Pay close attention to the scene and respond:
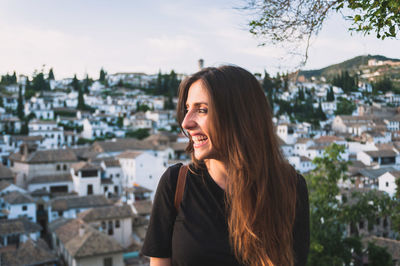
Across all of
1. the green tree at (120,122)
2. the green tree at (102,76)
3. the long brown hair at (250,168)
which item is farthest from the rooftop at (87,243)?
the green tree at (102,76)

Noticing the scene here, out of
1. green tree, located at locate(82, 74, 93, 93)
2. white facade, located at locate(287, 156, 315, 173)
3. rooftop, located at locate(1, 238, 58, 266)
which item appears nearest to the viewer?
rooftop, located at locate(1, 238, 58, 266)

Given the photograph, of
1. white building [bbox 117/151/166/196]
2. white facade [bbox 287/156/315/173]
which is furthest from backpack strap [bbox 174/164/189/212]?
white facade [bbox 287/156/315/173]

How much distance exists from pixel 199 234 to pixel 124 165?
111 ft

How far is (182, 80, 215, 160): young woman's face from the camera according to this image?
5.98 feet

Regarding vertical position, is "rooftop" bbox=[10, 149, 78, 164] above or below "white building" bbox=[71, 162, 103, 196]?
above

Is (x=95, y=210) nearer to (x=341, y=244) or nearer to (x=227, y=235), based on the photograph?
(x=341, y=244)

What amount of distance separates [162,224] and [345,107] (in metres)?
80.4

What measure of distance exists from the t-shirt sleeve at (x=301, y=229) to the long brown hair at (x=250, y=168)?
0.20 feet

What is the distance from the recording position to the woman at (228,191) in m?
1.76

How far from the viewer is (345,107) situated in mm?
75812

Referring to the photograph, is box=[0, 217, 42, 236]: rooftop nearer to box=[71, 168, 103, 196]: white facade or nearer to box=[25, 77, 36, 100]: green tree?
box=[71, 168, 103, 196]: white facade

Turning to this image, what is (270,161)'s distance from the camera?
191cm

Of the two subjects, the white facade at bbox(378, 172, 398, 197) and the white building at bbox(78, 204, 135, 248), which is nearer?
the white building at bbox(78, 204, 135, 248)

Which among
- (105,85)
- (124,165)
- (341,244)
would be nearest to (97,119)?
(124,165)
